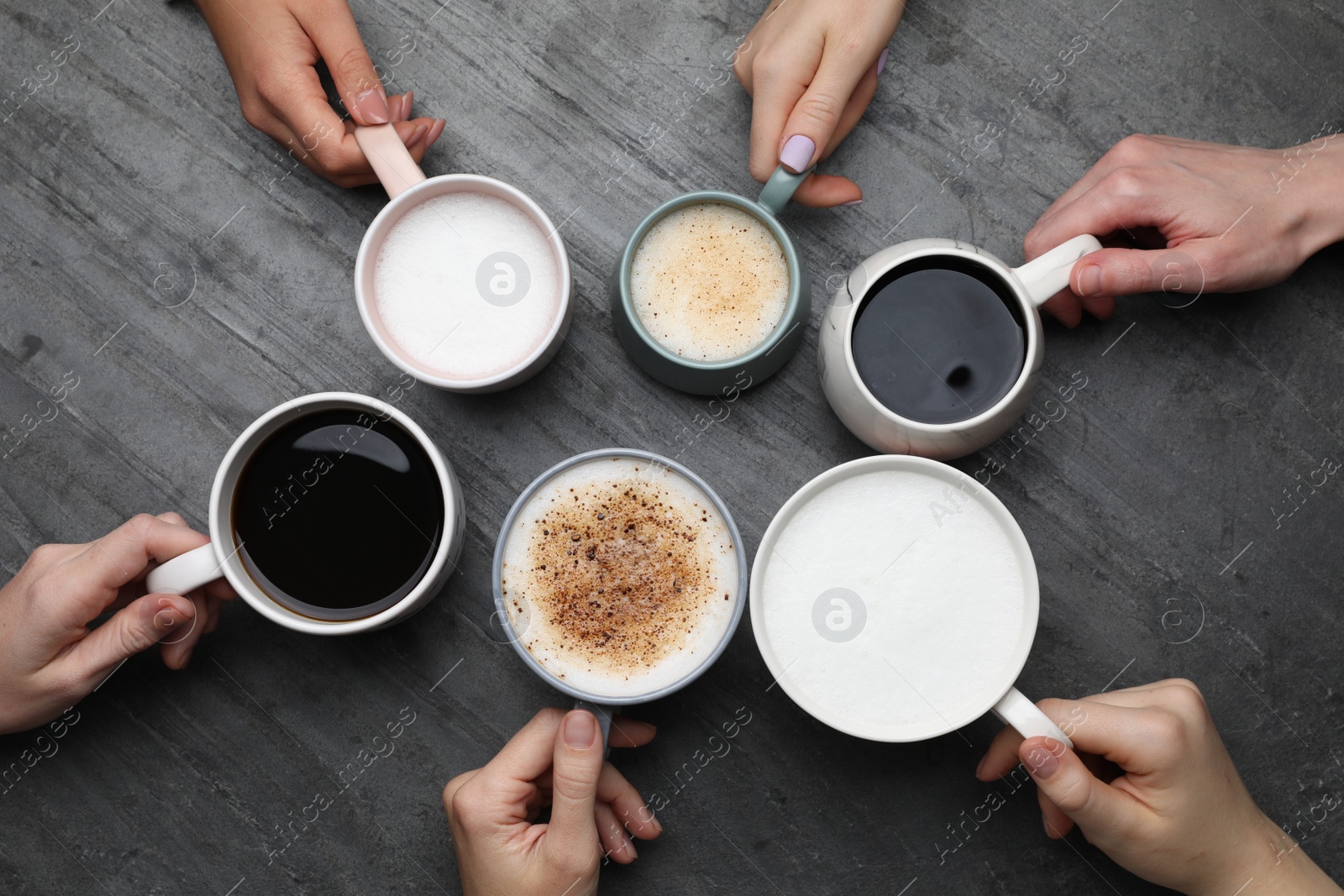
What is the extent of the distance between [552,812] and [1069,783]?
0.58 metres

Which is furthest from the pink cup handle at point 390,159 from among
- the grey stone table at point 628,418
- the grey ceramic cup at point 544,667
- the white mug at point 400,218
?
the grey ceramic cup at point 544,667

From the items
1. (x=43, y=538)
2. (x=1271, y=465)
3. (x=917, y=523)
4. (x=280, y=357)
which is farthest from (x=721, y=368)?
(x=43, y=538)

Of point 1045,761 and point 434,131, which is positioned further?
point 434,131

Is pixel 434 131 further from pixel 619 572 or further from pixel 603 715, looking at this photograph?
pixel 603 715

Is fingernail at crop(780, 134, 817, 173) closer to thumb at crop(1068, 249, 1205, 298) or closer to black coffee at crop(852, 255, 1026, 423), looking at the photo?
black coffee at crop(852, 255, 1026, 423)

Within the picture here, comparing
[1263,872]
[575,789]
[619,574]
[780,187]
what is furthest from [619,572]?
[1263,872]

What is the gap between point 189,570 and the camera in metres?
0.94

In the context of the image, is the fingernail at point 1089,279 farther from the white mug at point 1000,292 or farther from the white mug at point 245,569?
the white mug at point 245,569

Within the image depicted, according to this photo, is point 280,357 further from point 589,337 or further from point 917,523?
point 917,523

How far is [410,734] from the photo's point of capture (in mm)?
1146

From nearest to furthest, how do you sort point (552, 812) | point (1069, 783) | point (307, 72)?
point (1069, 783) → point (552, 812) → point (307, 72)

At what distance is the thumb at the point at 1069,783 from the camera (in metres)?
0.87

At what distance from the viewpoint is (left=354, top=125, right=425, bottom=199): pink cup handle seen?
103cm

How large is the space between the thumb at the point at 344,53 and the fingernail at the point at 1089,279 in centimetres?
88
